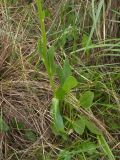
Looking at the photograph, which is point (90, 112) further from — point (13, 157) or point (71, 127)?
point (13, 157)

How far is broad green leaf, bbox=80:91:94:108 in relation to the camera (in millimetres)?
1475

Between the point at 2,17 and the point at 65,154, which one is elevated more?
the point at 2,17

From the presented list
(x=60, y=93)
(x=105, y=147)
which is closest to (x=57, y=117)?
(x=60, y=93)

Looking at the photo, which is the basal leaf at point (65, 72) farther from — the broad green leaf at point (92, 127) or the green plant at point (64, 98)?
the broad green leaf at point (92, 127)

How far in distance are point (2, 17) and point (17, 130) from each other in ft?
2.10

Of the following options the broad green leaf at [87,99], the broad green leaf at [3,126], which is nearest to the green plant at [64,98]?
the broad green leaf at [87,99]

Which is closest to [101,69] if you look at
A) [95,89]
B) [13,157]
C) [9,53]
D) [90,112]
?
[95,89]

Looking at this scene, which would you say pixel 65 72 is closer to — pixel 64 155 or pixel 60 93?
pixel 60 93

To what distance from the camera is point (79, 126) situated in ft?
4.83

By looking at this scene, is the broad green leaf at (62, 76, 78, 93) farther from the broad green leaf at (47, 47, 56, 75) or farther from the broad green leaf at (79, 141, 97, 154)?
the broad green leaf at (79, 141, 97, 154)

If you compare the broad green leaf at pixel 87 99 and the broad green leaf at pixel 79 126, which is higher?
the broad green leaf at pixel 87 99

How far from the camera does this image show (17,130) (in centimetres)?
155

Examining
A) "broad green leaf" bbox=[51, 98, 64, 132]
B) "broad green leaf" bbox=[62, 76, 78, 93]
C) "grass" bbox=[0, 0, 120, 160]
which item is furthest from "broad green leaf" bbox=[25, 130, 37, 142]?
"broad green leaf" bbox=[62, 76, 78, 93]

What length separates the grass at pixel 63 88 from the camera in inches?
57.5
